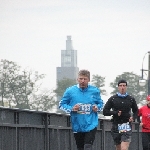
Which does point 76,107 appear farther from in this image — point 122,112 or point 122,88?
point 122,112

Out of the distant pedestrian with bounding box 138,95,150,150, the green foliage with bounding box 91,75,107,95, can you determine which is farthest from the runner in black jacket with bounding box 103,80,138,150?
the green foliage with bounding box 91,75,107,95

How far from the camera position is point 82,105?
15789 millimetres

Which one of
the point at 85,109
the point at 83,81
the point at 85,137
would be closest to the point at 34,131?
the point at 85,137

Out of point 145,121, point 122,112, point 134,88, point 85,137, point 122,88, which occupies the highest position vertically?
point 134,88

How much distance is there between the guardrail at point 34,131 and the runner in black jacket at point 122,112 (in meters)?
1.01

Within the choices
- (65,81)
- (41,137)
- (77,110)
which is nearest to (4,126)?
(77,110)

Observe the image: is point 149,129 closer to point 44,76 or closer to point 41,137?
point 41,137

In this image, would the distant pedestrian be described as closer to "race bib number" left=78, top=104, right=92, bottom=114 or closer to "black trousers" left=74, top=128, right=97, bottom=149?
"black trousers" left=74, top=128, right=97, bottom=149

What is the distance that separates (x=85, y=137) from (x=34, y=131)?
1455mm

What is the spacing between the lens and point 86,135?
1590cm

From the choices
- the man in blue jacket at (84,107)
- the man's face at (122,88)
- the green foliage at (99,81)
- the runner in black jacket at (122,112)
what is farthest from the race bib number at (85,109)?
the green foliage at (99,81)

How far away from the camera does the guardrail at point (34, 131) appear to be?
15.0 metres

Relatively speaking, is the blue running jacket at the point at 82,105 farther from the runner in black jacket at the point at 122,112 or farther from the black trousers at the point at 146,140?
the black trousers at the point at 146,140

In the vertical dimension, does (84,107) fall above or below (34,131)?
above
